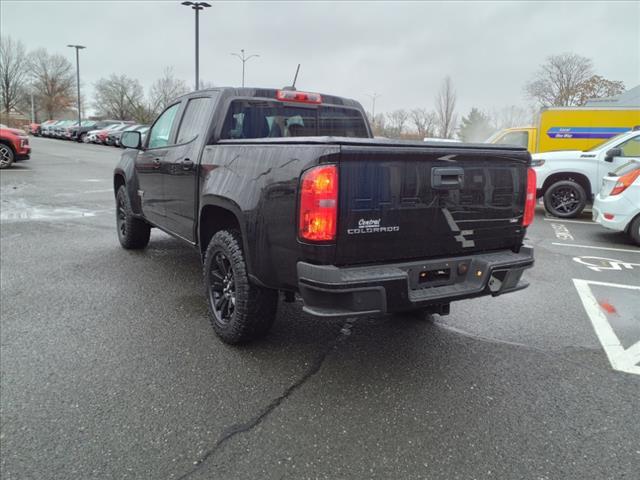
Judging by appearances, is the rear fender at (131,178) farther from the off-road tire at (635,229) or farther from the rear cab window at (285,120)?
the off-road tire at (635,229)

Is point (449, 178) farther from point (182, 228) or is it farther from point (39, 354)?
point (39, 354)

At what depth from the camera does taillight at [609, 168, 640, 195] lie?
713 cm

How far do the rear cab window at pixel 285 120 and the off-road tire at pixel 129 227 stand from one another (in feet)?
8.23

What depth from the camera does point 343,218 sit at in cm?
255

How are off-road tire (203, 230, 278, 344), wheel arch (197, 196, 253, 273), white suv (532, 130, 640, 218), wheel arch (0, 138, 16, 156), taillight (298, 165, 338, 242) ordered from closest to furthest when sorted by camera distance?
taillight (298, 165, 338, 242) → wheel arch (197, 196, 253, 273) → off-road tire (203, 230, 278, 344) → white suv (532, 130, 640, 218) → wheel arch (0, 138, 16, 156)

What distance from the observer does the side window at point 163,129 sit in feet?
16.0

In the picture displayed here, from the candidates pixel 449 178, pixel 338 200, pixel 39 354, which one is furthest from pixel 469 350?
pixel 39 354

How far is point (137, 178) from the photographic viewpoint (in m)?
5.61

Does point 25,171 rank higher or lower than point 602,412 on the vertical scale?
higher

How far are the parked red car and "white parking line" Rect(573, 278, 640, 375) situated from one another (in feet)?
54.3

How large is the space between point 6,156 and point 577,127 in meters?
17.3

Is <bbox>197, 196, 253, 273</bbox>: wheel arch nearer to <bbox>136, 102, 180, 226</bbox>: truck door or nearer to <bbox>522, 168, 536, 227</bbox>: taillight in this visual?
<bbox>136, 102, 180, 226</bbox>: truck door

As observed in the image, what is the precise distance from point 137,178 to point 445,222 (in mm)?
3994

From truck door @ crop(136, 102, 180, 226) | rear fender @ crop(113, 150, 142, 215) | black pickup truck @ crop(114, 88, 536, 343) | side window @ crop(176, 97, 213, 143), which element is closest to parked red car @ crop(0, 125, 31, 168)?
rear fender @ crop(113, 150, 142, 215)
